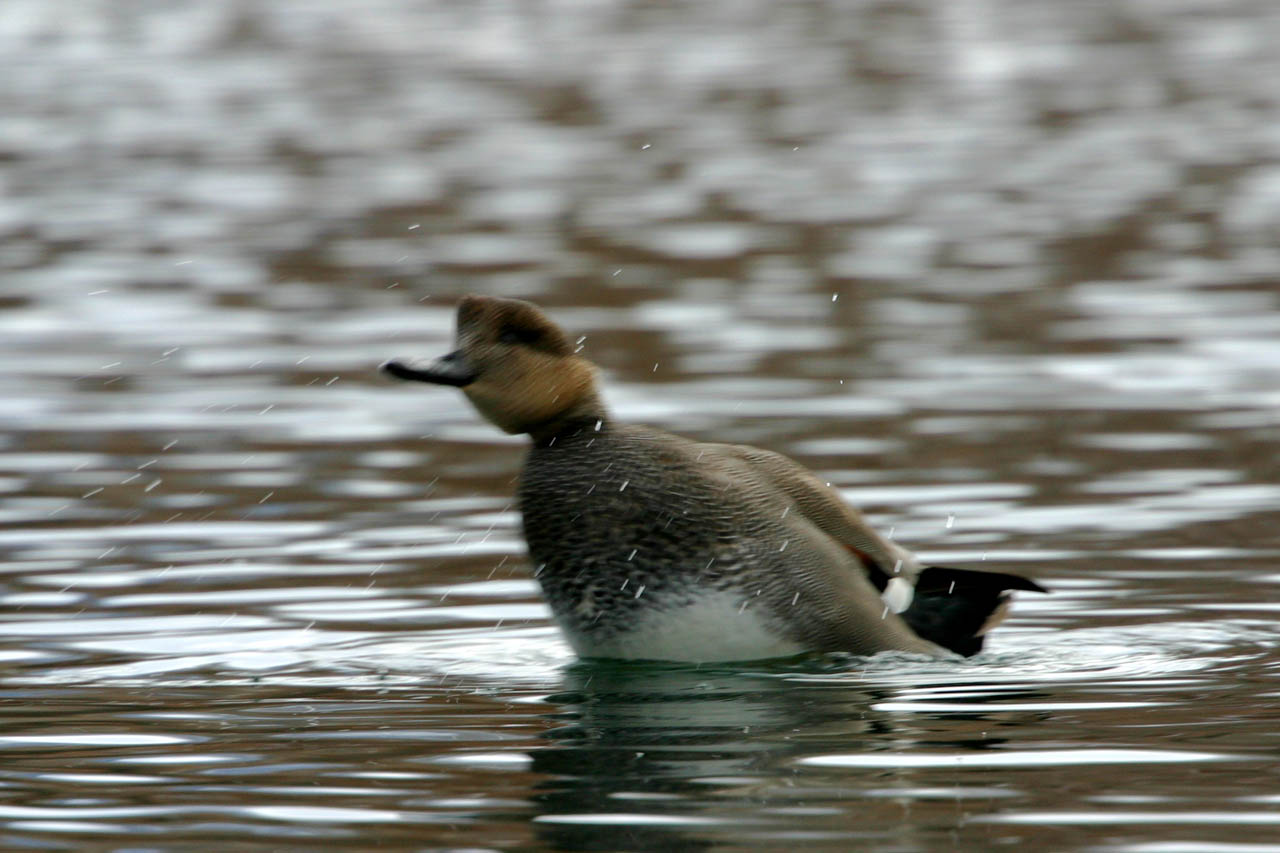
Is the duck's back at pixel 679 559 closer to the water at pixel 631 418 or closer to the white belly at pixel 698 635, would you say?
the white belly at pixel 698 635

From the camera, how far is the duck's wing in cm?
675

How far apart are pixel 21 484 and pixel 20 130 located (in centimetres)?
1488

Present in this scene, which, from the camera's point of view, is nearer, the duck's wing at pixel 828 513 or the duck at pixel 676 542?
the duck at pixel 676 542

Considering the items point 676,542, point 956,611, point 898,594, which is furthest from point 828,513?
point 676,542

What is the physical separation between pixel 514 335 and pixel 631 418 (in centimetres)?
455

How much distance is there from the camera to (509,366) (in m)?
6.51

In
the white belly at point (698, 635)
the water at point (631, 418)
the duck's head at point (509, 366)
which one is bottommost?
the water at point (631, 418)

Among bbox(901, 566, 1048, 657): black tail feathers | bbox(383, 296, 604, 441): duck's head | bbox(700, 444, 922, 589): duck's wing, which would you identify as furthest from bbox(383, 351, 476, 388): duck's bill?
bbox(901, 566, 1048, 657): black tail feathers

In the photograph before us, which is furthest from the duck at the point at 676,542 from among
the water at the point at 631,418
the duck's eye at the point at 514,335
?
the water at the point at 631,418

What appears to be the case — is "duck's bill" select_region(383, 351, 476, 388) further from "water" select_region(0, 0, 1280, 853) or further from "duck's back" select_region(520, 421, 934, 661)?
"water" select_region(0, 0, 1280, 853)

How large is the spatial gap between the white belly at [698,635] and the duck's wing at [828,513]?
1.60ft

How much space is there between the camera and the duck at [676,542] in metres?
6.30

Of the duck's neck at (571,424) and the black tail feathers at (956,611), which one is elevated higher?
the duck's neck at (571,424)

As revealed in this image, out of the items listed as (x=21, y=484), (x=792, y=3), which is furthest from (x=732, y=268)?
(x=792, y=3)
